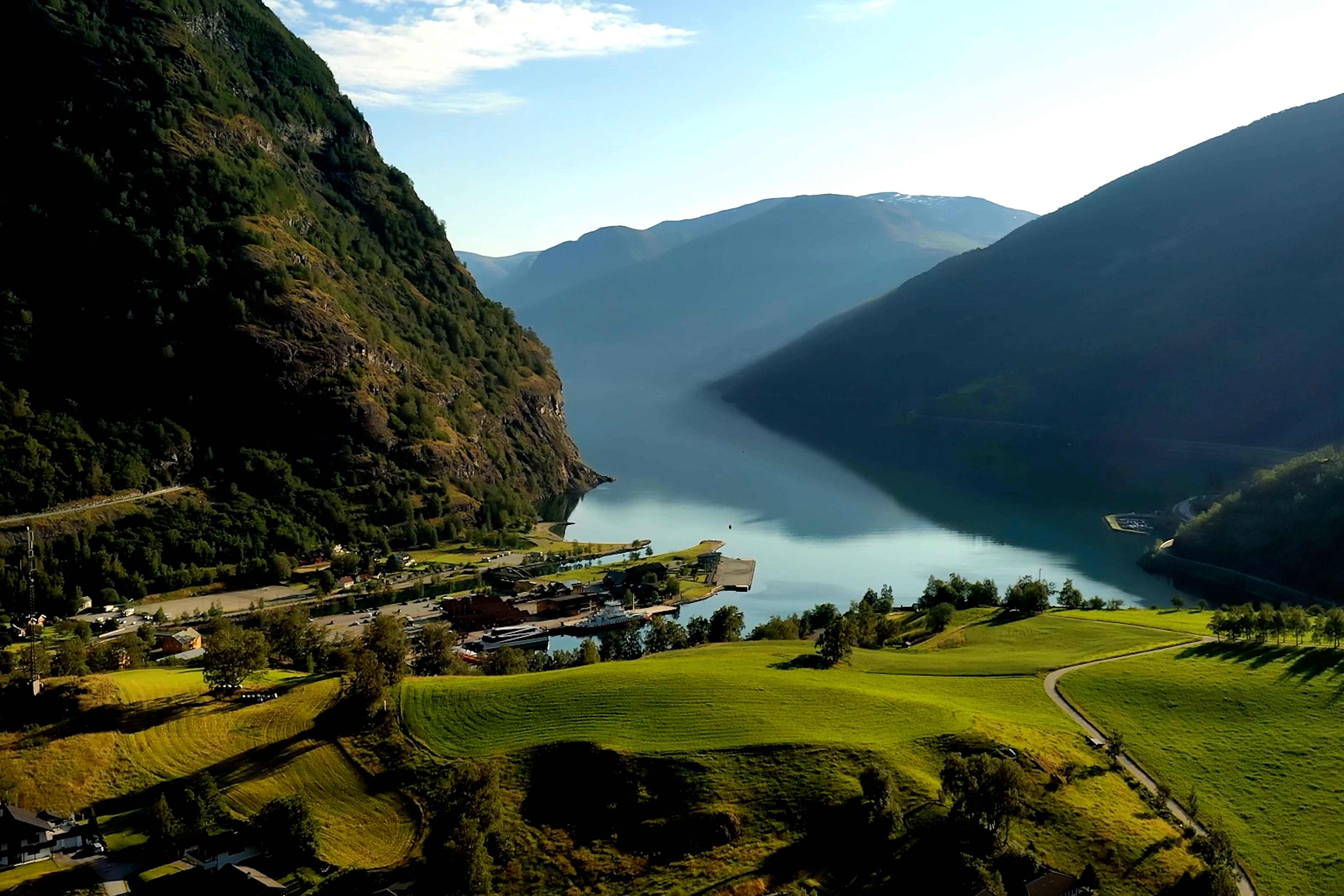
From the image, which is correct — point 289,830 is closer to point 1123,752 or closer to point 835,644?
point 835,644

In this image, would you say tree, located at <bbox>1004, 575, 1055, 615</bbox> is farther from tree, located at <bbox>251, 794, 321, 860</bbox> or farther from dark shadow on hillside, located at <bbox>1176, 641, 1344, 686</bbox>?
tree, located at <bbox>251, 794, 321, 860</bbox>

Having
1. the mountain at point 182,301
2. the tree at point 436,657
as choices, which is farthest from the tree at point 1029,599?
the mountain at point 182,301

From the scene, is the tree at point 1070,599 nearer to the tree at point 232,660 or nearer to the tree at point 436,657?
the tree at point 436,657

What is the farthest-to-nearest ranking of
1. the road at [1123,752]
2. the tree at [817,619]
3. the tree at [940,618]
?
the tree at [817,619]
the tree at [940,618]
the road at [1123,752]

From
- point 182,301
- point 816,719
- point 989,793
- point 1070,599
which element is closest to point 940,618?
point 1070,599

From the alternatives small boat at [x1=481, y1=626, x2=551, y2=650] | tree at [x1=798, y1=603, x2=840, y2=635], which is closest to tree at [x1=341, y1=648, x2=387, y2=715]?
small boat at [x1=481, y1=626, x2=551, y2=650]

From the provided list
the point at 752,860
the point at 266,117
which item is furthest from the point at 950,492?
the point at 752,860
